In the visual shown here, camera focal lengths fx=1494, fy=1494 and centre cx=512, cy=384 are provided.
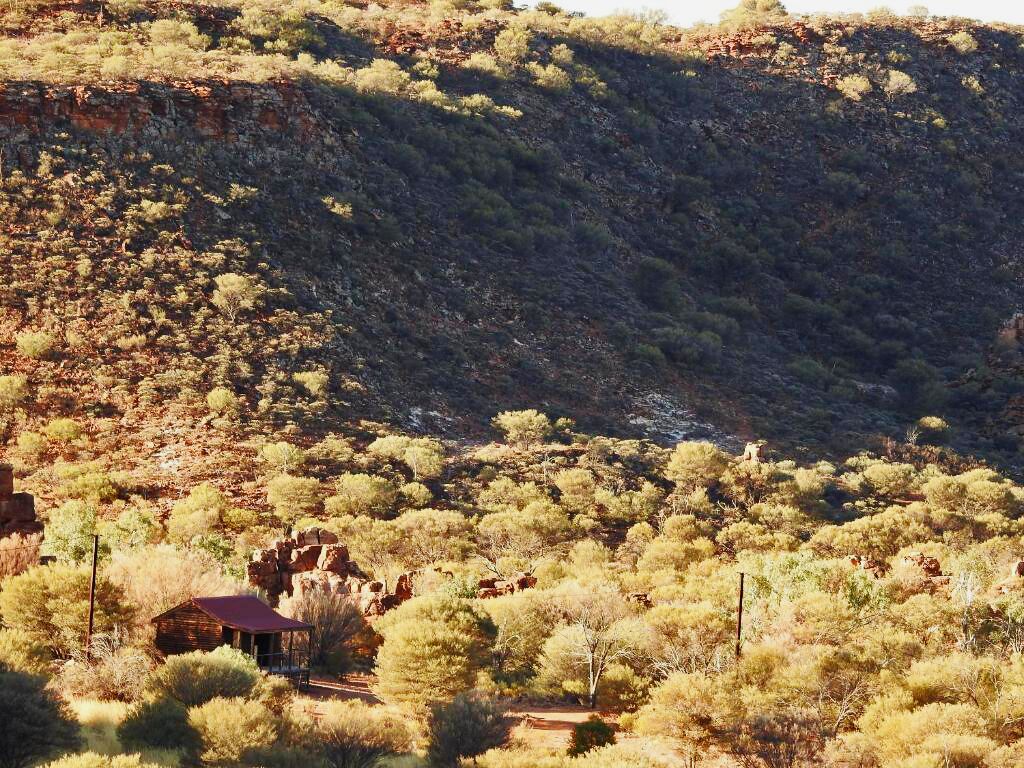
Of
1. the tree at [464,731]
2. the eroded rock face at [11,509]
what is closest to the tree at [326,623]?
the eroded rock face at [11,509]

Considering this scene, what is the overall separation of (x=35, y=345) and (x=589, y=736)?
32.8 m

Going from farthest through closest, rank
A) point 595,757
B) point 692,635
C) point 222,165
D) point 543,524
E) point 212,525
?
point 222,165
point 543,524
point 212,525
point 692,635
point 595,757

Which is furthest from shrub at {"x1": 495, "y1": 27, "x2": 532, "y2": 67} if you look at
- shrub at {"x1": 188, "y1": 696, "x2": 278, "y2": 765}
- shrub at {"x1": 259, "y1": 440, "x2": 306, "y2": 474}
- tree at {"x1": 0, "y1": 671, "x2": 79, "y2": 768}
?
tree at {"x1": 0, "y1": 671, "x2": 79, "y2": 768}

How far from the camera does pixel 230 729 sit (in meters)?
29.1

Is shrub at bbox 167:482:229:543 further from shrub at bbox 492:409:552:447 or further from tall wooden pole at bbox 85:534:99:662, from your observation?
shrub at bbox 492:409:552:447

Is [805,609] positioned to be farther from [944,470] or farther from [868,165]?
[868,165]

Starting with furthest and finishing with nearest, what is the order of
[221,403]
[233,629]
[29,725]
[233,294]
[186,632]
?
[233,294] → [221,403] → [186,632] → [233,629] → [29,725]

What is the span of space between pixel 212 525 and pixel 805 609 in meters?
20.9

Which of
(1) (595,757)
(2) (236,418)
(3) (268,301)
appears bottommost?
(1) (595,757)

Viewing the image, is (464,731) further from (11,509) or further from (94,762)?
(11,509)

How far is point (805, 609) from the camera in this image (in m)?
41.3

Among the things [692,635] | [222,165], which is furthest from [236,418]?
[692,635]

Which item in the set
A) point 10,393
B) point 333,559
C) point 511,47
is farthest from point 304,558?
point 511,47

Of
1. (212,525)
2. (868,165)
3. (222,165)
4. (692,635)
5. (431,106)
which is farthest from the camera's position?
(868,165)
